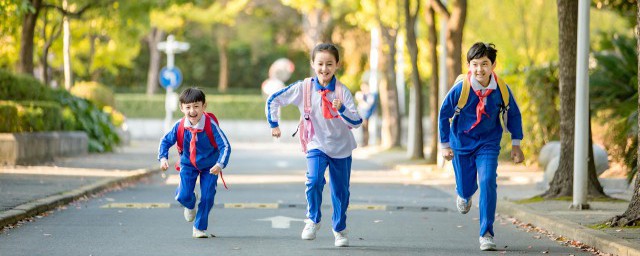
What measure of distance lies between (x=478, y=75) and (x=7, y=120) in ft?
45.3

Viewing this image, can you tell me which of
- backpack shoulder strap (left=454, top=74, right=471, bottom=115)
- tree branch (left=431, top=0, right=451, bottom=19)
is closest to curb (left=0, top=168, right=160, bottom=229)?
backpack shoulder strap (left=454, top=74, right=471, bottom=115)

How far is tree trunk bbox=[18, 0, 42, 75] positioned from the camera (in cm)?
2902

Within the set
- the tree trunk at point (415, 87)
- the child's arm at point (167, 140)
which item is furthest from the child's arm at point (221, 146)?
the tree trunk at point (415, 87)

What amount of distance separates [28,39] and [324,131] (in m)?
19.0

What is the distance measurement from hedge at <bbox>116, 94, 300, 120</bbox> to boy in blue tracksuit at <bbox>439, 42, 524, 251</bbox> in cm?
5010

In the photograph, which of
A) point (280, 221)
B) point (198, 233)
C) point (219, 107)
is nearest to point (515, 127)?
point (198, 233)

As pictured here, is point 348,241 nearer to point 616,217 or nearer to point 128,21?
→ point 616,217

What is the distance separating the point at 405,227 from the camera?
1385 cm

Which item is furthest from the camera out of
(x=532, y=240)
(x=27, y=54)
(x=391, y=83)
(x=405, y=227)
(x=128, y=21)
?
(x=391, y=83)

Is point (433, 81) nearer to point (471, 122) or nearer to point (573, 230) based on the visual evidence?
point (573, 230)

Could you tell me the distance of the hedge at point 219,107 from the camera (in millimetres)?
61469

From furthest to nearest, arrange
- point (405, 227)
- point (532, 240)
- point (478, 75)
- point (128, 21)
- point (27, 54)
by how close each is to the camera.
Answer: point (128, 21) < point (27, 54) < point (405, 227) < point (532, 240) < point (478, 75)

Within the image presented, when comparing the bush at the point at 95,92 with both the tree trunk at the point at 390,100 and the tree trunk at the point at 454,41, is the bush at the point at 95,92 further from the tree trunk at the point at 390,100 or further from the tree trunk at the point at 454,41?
the tree trunk at the point at 454,41

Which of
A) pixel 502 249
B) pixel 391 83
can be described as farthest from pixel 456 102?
pixel 391 83
